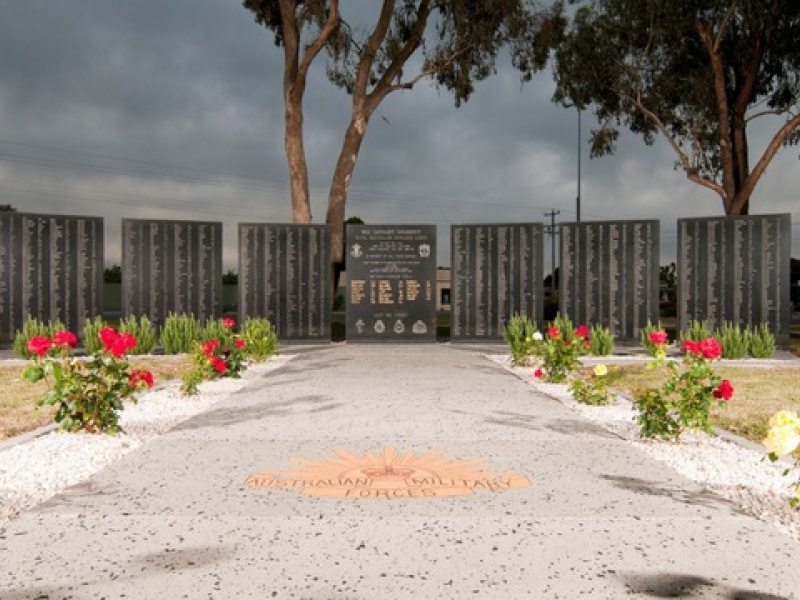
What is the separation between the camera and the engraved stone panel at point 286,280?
16.4 m

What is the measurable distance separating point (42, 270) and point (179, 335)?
3363 mm

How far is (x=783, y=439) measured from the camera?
312 centimetres

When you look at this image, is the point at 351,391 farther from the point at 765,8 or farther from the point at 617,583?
the point at 765,8

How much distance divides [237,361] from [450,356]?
445 cm

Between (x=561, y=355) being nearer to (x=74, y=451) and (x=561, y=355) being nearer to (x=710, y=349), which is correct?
(x=710, y=349)

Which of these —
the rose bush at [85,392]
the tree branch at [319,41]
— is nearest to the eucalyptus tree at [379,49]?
the tree branch at [319,41]

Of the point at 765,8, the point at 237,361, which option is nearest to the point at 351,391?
the point at 237,361

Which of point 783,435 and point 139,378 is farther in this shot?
point 139,378

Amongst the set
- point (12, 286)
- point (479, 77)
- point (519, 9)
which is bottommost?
point (12, 286)

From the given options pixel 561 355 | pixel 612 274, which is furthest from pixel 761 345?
pixel 561 355

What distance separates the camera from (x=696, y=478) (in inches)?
201

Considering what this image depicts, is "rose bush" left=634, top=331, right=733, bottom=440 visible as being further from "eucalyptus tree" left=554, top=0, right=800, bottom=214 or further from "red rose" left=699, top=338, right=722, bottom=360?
"eucalyptus tree" left=554, top=0, right=800, bottom=214

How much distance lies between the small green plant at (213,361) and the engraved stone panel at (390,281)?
5.49 meters

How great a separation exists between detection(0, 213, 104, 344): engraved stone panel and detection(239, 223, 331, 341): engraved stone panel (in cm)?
318
